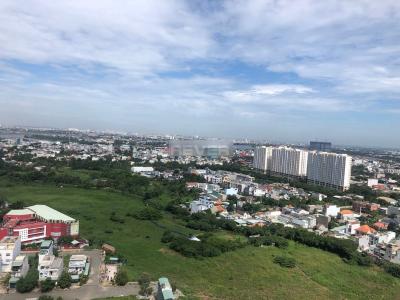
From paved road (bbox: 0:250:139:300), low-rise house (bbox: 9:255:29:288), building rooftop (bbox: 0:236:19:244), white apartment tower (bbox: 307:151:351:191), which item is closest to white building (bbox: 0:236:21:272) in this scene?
building rooftop (bbox: 0:236:19:244)

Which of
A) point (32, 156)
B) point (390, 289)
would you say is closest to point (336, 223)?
point (390, 289)

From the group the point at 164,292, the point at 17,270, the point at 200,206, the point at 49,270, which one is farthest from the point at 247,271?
the point at 200,206

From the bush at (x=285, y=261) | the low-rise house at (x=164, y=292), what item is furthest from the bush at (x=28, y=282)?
the bush at (x=285, y=261)

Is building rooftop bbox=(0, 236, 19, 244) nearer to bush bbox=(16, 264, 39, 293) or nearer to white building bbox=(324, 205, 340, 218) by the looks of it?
bush bbox=(16, 264, 39, 293)

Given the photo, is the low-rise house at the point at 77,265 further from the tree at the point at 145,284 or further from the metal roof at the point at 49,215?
the metal roof at the point at 49,215

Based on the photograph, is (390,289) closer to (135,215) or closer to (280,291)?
(280,291)

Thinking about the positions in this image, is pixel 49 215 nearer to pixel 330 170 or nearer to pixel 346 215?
pixel 346 215

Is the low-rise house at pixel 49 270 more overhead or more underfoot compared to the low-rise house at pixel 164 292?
more underfoot
